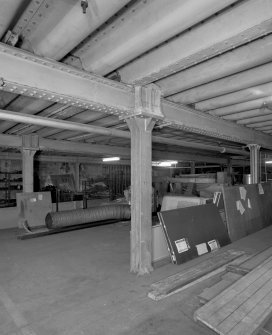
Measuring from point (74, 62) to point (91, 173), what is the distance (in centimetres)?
1145

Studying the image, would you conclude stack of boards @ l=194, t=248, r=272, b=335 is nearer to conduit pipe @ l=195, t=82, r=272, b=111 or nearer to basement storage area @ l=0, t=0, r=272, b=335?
basement storage area @ l=0, t=0, r=272, b=335

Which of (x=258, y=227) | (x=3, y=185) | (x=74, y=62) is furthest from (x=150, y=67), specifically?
(x=3, y=185)

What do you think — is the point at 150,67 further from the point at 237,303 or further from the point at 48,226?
the point at 48,226

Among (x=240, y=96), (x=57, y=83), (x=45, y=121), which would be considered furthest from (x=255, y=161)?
(x=57, y=83)

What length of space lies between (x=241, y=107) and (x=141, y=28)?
2.96m

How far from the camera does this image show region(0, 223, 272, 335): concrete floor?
2395 millimetres

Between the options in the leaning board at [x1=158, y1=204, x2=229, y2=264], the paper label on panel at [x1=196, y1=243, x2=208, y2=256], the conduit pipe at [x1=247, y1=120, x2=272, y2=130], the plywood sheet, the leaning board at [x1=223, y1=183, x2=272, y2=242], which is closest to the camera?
the leaning board at [x1=158, y1=204, x2=229, y2=264]

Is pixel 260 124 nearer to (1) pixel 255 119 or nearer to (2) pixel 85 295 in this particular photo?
(1) pixel 255 119

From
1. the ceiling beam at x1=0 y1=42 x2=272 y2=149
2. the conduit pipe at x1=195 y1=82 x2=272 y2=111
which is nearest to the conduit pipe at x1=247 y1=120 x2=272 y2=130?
the conduit pipe at x1=195 y1=82 x2=272 y2=111

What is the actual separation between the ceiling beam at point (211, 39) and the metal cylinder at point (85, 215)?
15.8 feet

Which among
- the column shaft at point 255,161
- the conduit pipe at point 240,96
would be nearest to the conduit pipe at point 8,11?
the conduit pipe at point 240,96

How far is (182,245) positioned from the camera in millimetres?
4055

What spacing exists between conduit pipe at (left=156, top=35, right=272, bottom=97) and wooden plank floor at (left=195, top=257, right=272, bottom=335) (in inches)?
99.5

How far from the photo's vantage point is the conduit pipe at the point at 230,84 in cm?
314
